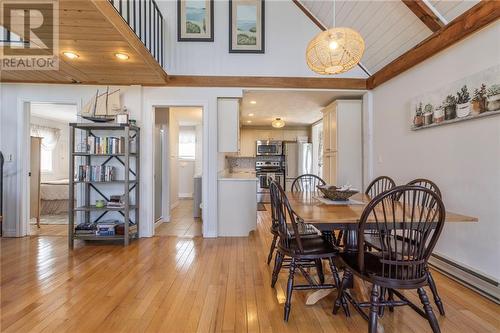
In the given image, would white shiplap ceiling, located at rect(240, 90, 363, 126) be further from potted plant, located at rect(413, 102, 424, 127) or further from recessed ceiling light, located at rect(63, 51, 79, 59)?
recessed ceiling light, located at rect(63, 51, 79, 59)

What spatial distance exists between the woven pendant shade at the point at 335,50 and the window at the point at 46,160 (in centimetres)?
795

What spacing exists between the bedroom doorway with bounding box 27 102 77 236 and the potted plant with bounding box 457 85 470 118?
4878 mm

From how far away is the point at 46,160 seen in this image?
715 cm

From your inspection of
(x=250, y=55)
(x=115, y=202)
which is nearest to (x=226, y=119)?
(x=250, y=55)

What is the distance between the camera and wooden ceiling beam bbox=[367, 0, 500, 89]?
2022mm

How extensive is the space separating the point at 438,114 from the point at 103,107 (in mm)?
4084

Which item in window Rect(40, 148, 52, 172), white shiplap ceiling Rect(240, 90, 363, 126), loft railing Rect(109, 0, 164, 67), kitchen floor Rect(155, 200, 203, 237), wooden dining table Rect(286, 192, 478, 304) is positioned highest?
loft railing Rect(109, 0, 164, 67)

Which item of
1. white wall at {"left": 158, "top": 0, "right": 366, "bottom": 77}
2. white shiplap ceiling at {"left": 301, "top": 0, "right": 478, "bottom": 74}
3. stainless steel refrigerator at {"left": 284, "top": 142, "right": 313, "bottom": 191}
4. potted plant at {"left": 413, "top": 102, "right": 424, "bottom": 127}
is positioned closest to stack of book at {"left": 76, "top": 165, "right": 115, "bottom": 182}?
white wall at {"left": 158, "top": 0, "right": 366, "bottom": 77}

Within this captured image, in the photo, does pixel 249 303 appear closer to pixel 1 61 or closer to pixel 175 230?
pixel 175 230

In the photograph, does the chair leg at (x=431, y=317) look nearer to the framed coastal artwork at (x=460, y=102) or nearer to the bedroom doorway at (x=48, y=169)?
the framed coastal artwork at (x=460, y=102)

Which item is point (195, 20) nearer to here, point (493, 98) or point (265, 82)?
point (265, 82)

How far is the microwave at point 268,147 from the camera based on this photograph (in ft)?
23.6

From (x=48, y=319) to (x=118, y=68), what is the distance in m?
2.65

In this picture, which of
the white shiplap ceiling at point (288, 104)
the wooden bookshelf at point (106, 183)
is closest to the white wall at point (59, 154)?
the wooden bookshelf at point (106, 183)
